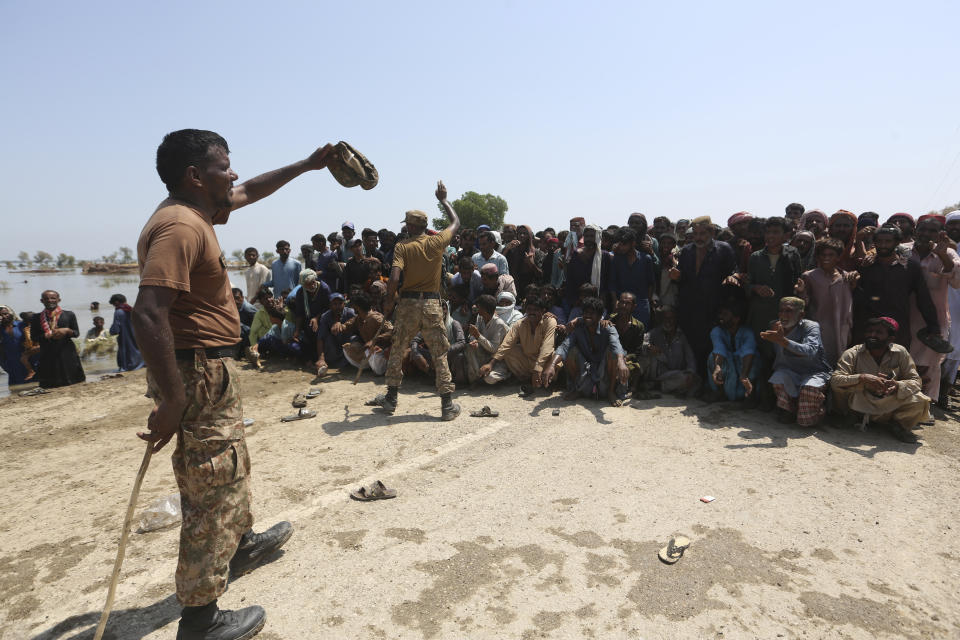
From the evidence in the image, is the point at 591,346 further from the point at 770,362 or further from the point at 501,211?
the point at 501,211

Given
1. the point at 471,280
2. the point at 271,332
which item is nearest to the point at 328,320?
the point at 271,332

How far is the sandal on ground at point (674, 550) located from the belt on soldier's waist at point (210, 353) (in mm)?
2607

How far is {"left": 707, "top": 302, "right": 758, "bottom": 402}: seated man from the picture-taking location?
5410 millimetres

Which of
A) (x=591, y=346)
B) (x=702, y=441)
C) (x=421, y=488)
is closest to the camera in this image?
(x=421, y=488)

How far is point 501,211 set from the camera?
43.1 m

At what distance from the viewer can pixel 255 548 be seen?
2.81 m

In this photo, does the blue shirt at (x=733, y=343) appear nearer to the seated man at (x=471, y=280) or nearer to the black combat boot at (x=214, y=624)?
the seated man at (x=471, y=280)

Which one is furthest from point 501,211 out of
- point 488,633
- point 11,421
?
point 488,633

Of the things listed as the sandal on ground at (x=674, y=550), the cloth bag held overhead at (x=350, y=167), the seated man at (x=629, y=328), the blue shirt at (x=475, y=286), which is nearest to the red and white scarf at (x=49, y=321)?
the blue shirt at (x=475, y=286)

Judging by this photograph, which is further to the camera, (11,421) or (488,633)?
(11,421)

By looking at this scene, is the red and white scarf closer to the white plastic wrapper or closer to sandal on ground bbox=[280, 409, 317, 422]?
sandal on ground bbox=[280, 409, 317, 422]

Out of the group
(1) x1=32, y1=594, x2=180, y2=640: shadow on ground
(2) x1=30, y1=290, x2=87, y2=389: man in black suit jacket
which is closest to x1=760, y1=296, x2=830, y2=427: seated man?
(1) x1=32, y1=594, x2=180, y2=640: shadow on ground

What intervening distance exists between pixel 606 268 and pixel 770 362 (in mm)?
2251

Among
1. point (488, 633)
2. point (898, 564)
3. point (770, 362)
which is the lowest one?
point (898, 564)
